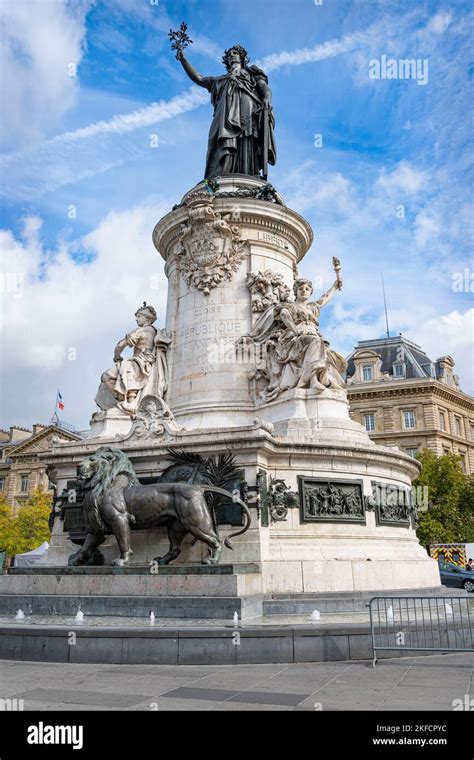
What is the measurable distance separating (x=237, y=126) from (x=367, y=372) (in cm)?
4296

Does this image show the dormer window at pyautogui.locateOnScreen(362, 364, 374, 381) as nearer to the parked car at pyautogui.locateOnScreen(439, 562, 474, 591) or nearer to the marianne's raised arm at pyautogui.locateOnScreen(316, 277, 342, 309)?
the parked car at pyautogui.locateOnScreen(439, 562, 474, 591)

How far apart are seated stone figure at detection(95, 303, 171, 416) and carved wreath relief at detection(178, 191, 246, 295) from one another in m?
1.84

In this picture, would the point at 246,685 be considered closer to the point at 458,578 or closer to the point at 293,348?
the point at 293,348

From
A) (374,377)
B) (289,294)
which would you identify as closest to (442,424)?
(374,377)

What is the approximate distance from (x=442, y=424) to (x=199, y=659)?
53600mm

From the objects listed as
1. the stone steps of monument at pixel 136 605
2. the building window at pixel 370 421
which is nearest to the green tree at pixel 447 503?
the building window at pixel 370 421

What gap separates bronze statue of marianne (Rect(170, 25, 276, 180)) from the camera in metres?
22.6

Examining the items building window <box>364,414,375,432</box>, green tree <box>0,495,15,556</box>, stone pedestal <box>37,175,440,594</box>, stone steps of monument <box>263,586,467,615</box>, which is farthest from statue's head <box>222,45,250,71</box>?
green tree <box>0,495,15,556</box>

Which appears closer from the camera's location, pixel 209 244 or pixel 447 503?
pixel 209 244

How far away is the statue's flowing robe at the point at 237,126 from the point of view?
74.2 feet

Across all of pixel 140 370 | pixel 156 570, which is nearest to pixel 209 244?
pixel 140 370

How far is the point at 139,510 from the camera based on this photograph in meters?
13.0

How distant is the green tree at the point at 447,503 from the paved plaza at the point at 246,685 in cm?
3960
